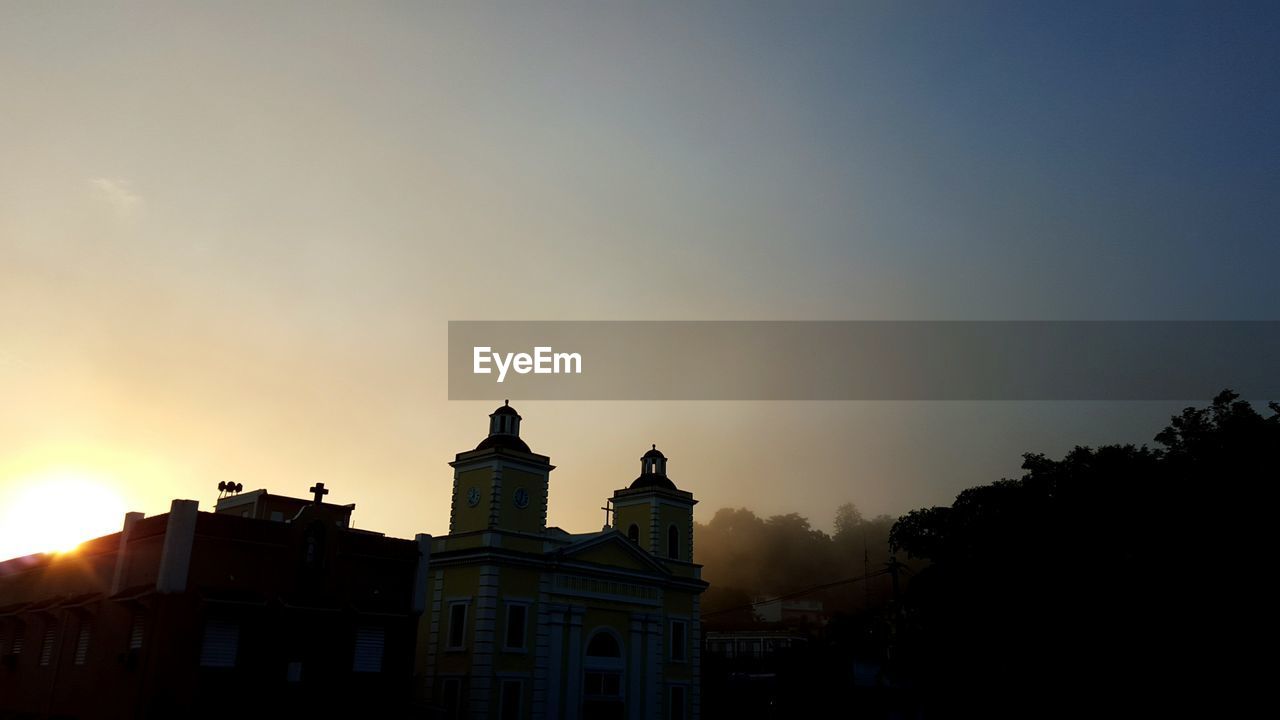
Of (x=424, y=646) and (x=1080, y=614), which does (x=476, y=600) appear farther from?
(x=1080, y=614)

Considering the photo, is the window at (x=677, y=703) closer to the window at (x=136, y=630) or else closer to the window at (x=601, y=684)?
the window at (x=601, y=684)

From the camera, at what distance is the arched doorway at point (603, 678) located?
42312mm

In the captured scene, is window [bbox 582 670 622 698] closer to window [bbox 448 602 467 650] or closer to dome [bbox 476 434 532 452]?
window [bbox 448 602 467 650]

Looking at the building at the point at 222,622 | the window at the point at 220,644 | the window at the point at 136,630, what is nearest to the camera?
the building at the point at 222,622

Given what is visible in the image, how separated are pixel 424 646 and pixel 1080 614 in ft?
91.9

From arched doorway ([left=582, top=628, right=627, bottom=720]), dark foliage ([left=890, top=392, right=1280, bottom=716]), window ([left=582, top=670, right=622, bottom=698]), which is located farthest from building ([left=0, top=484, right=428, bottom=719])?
dark foliage ([left=890, top=392, right=1280, bottom=716])

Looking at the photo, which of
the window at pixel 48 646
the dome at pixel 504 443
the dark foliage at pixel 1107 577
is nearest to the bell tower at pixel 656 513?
the dome at pixel 504 443

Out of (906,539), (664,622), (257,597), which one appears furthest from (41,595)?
(906,539)

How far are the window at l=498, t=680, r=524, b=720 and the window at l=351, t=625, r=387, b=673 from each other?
7.44 metres

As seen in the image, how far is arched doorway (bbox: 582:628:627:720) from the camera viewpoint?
4231cm

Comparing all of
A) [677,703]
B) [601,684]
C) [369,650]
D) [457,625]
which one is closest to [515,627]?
[457,625]

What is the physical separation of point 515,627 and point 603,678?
593 centimetres

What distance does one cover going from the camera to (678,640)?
157ft

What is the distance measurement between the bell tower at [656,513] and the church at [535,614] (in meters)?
1.68
